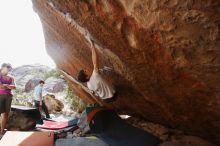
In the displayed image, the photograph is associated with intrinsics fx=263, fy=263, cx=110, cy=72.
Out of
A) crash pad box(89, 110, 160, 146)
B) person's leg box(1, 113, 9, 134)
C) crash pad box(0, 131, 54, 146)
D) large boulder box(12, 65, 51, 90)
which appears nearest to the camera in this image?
crash pad box(89, 110, 160, 146)

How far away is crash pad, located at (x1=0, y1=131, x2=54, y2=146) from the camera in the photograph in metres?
5.40

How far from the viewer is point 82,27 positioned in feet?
15.8

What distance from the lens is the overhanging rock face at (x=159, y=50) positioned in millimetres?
2789

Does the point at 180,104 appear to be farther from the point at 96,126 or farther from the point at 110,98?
the point at 96,126

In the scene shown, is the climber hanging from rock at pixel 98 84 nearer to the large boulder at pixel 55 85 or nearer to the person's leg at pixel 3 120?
the person's leg at pixel 3 120

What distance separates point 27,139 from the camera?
554cm

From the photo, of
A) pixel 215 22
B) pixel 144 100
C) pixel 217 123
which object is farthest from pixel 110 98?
pixel 215 22

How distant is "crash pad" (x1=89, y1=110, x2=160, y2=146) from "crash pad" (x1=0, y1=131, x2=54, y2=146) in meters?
1.01

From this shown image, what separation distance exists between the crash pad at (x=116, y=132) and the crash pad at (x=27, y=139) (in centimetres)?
101

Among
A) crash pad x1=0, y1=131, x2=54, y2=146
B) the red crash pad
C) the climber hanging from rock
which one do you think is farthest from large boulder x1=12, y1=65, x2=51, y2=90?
the climber hanging from rock

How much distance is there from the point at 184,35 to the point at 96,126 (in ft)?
12.3

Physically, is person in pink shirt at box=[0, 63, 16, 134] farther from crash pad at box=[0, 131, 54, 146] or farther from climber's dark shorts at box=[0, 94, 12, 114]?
crash pad at box=[0, 131, 54, 146]

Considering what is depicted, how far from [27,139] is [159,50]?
3589mm

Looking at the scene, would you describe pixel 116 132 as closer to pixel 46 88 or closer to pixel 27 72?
pixel 46 88
